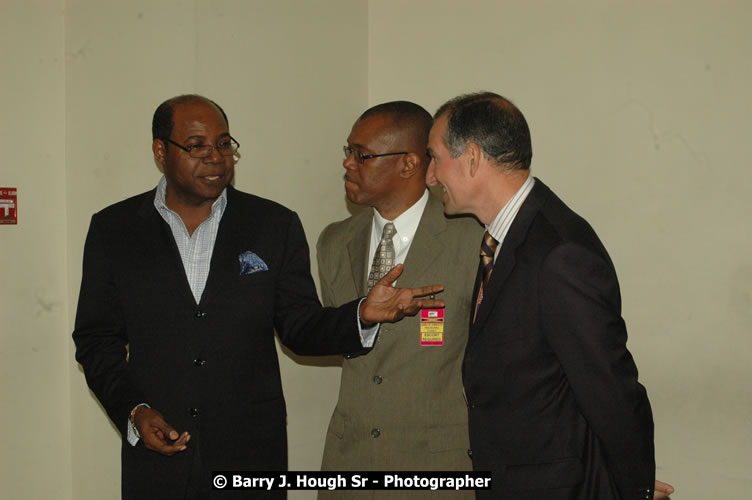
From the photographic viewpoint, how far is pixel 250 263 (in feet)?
8.09

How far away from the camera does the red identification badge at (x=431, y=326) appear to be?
240cm

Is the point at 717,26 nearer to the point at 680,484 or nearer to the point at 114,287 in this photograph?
the point at 680,484

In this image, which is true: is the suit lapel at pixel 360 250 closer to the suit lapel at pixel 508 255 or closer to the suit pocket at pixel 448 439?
the suit pocket at pixel 448 439

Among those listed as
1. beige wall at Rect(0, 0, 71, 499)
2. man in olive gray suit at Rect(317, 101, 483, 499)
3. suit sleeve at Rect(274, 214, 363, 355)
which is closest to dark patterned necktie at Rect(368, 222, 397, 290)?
man in olive gray suit at Rect(317, 101, 483, 499)

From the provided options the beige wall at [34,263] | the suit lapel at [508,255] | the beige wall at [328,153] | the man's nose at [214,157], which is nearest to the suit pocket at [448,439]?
the suit lapel at [508,255]

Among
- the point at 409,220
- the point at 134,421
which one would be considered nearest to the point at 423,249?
the point at 409,220

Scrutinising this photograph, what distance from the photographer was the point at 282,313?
2559 millimetres

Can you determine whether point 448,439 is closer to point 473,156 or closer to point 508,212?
point 508,212

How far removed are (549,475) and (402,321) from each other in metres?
0.76

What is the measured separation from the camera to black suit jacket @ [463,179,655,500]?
1.78 meters

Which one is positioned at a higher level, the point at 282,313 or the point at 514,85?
the point at 514,85

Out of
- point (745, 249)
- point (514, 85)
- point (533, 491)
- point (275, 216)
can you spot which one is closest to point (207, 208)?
→ point (275, 216)

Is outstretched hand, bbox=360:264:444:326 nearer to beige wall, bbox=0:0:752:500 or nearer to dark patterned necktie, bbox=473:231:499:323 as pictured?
dark patterned necktie, bbox=473:231:499:323

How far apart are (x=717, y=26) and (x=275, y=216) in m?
2.22
